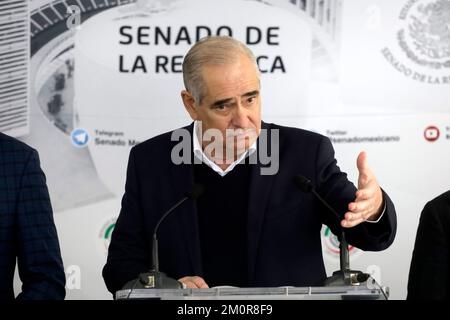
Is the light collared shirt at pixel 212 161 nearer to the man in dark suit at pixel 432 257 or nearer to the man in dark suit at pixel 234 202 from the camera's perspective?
the man in dark suit at pixel 234 202

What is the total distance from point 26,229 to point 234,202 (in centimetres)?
74

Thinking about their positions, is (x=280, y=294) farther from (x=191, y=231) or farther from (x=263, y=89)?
(x=263, y=89)

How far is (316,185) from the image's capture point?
117 inches

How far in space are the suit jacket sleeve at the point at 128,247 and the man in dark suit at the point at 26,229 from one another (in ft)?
0.73

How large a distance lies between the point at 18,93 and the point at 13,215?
1358mm

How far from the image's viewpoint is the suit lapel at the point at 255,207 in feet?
9.48

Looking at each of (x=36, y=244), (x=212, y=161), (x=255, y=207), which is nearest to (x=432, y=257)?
(x=255, y=207)

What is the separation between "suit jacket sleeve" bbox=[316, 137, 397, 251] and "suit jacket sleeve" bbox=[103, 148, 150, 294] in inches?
26.3

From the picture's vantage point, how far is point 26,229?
108 inches

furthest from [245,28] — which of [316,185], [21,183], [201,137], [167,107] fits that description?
[21,183]

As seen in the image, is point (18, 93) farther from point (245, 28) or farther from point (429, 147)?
point (429, 147)

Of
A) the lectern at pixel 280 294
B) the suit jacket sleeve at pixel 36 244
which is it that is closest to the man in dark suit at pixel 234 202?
the suit jacket sleeve at pixel 36 244

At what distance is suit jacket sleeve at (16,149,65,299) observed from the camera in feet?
8.82

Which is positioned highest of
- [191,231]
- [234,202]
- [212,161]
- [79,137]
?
[79,137]
